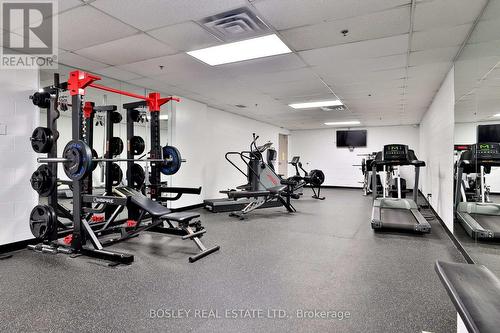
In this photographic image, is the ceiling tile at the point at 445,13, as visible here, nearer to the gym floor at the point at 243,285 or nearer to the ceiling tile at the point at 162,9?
the ceiling tile at the point at 162,9

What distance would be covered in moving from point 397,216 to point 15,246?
5798 mm

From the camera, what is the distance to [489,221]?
393 centimetres

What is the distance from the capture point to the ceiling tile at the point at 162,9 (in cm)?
257

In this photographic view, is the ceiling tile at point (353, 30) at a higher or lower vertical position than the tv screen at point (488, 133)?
higher

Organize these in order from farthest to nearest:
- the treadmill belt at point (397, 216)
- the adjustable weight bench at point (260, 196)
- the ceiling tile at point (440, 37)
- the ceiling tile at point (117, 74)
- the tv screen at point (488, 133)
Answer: the adjustable weight bench at point (260, 196)
the treadmill belt at point (397, 216)
the ceiling tile at point (117, 74)
the tv screen at point (488, 133)
the ceiling tile at point (440, 37)

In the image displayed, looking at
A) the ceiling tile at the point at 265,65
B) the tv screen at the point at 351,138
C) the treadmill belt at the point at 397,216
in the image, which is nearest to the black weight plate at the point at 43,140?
the ceiling tile at the point at 265,65

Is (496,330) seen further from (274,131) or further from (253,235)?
(274,131)

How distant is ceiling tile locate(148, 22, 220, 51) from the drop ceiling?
1 cm

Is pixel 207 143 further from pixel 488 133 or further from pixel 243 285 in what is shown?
pixel 488 133

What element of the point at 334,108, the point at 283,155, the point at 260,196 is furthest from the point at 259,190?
the point at 283,155

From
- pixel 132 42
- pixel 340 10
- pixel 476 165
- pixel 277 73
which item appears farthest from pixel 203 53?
pixel 476 165

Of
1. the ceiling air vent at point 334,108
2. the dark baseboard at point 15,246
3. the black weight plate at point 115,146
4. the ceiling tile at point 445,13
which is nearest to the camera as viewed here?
the ceiling tile at point 445,13

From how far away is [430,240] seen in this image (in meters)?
4.17

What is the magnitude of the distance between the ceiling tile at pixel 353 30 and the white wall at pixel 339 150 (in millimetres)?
9061
